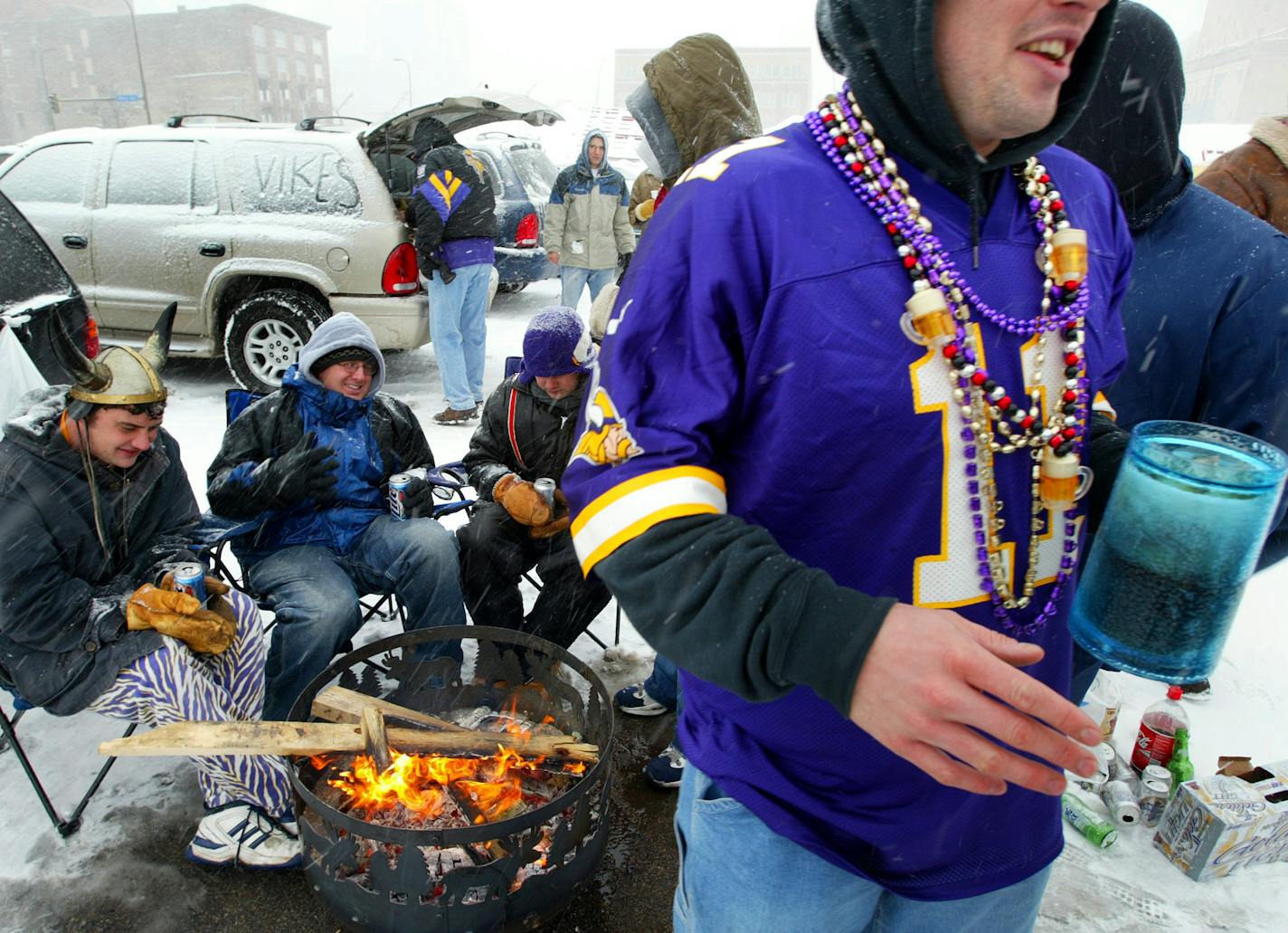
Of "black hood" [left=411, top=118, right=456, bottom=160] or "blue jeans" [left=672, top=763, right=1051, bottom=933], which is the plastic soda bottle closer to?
"blue jeans" [left=672, top=763, right=1051, bottom=933]

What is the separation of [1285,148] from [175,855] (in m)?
4.78

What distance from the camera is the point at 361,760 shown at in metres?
2.55

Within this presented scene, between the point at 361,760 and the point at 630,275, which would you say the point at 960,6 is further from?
the point at 361,760

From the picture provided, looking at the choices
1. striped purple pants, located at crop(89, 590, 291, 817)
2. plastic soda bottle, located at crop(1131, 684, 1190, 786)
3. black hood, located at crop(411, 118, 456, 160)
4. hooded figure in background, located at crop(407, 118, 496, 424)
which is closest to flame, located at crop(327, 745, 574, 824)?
striped purple pants, located at crop(89, 590, 291, 817)

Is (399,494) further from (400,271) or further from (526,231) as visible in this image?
(526,231)

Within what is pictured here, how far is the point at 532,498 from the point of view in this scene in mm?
3359

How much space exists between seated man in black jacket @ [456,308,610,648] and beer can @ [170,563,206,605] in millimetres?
1082

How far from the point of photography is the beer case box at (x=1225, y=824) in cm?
259

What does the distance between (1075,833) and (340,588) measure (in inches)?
113

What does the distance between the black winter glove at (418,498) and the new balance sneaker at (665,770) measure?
144cm

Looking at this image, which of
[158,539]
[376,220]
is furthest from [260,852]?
[376,220]

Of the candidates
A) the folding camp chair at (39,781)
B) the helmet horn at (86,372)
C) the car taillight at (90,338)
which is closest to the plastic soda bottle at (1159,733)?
the folding camp chair at (39,781)

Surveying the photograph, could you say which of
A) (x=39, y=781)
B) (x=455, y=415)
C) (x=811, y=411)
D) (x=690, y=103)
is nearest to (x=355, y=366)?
(x=690, y=103)

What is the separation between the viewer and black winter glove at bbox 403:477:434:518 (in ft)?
11.2
